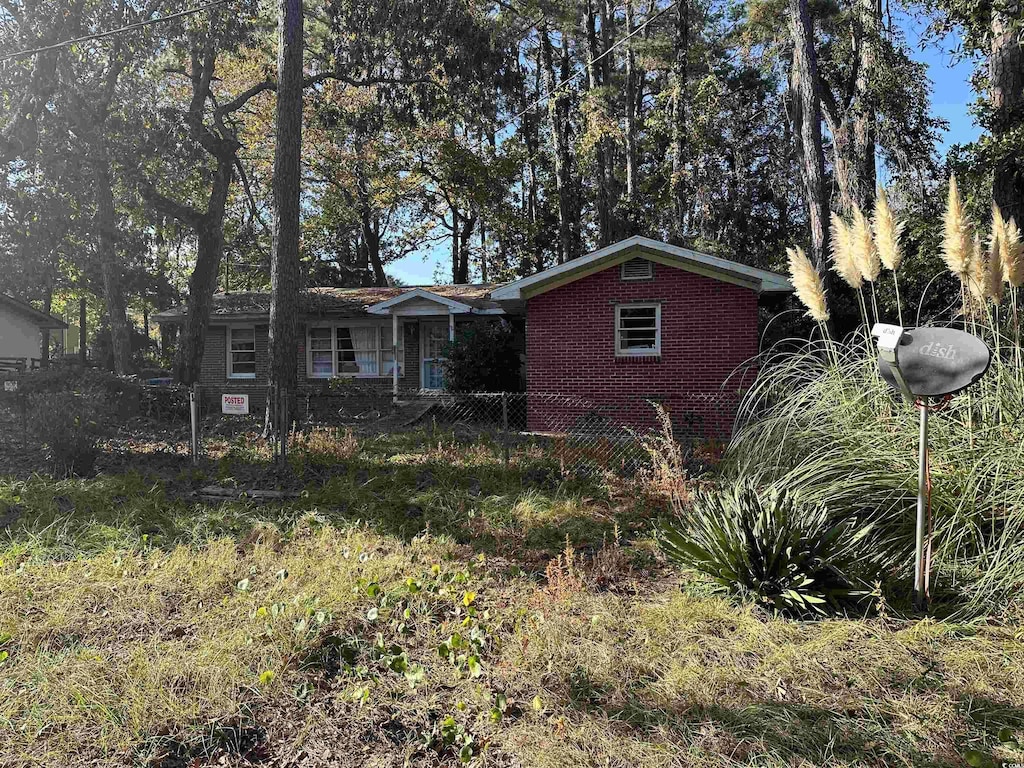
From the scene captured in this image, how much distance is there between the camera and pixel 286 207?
9.77 m

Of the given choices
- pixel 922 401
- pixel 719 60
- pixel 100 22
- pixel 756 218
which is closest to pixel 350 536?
pixel 922 401

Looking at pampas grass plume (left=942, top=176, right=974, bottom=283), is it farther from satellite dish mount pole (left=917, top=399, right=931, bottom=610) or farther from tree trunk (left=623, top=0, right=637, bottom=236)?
tree trunk (left=623, top=0, right=637, bottom=236)

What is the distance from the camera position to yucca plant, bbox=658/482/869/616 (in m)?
3.75

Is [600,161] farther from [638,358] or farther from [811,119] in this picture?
[638,358]

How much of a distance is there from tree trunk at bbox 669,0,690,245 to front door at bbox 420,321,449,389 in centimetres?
946

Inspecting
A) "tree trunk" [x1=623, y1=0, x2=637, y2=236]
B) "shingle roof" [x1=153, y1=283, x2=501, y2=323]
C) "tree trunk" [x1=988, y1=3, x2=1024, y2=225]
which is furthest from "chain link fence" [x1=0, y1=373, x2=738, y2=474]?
"tree trunk" [x1=623, y1=0, x2=637, y2=236]

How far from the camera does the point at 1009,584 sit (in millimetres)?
3496

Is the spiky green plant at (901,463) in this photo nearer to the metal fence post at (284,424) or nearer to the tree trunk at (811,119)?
the metal fence post at (284,424)

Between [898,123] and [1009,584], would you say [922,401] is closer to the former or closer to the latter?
[1009,584]

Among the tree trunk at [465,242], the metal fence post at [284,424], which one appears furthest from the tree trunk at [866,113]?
the tree trunk at [465,242]

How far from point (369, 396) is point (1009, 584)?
1406 centimetres

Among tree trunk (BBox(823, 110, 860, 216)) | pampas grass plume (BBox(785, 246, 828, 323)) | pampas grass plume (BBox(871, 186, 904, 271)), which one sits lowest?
pampas grass plume (BBox(785, 246, 828, 323))

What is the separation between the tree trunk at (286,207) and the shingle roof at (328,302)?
24.4ft

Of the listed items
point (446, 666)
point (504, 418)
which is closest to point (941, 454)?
point (446, 666)
